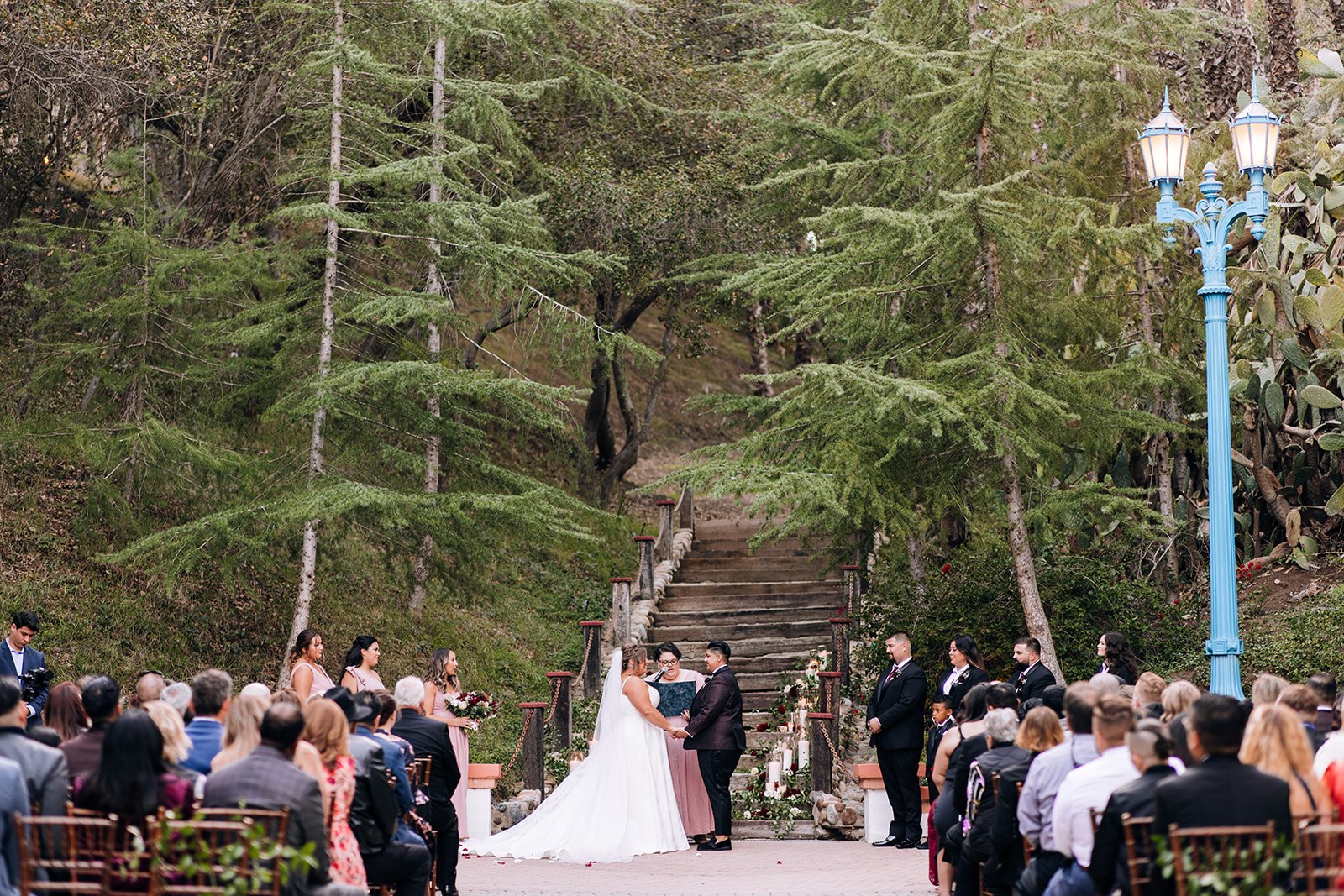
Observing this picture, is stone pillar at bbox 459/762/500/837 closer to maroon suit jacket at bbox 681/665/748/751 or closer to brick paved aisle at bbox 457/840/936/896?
brick paved aisle at bbox 457/840/936/896

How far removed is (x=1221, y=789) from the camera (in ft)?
20.8

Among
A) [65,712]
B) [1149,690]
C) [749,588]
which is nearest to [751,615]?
[749,588]

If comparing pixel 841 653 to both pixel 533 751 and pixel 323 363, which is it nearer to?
pixel 533 751

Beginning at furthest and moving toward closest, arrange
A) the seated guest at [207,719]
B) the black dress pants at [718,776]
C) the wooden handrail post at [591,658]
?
1. the wooden handrail post at [591,658]
2. the black dress pants at [718,776]
3. the seated guest at [207,719]

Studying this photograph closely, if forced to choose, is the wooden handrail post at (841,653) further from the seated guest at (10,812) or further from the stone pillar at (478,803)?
the seated guest at (10,812)

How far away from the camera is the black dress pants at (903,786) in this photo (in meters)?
13.4

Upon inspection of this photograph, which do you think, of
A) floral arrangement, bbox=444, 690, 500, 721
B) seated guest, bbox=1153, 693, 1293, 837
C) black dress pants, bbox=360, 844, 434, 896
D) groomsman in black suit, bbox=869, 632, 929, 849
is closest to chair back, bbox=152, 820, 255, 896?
black dress pants, bbox=360, 844, 434, 896

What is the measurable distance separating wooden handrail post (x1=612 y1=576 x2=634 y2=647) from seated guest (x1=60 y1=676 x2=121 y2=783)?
1359 centimetres

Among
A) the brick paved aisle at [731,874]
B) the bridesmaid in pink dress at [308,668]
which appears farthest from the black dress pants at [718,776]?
the bridesmaid in pink dress at [308,668]

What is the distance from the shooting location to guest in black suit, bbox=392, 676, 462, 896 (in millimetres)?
10234

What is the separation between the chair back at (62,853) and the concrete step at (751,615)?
15783 millimetres

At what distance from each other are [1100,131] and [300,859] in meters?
14.9

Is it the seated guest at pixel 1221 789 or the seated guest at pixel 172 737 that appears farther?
the seated guest at pixel 172 737

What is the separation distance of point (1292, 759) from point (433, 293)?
12.8 meters
